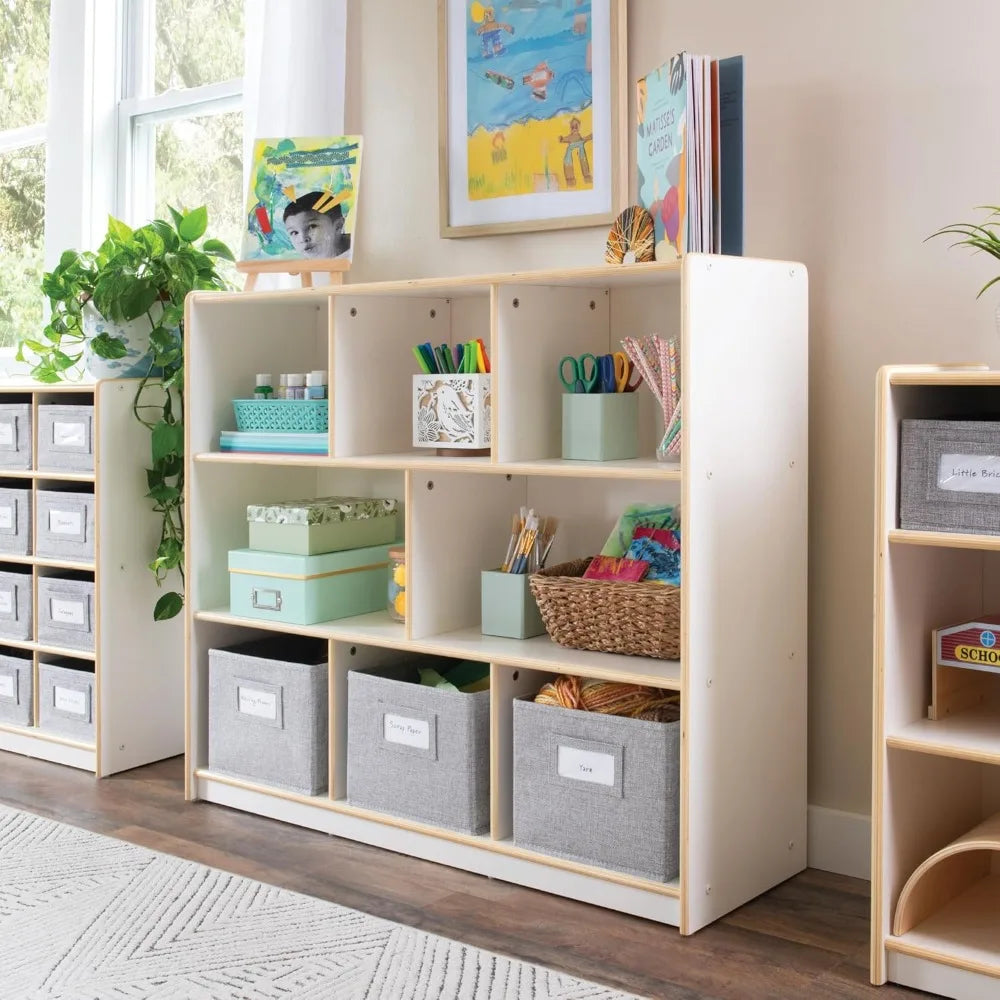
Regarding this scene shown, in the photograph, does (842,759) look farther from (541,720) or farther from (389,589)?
(389,589)

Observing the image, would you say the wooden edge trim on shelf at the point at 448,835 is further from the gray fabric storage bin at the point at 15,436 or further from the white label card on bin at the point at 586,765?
the gray fabric storage bin at the point at 15,436

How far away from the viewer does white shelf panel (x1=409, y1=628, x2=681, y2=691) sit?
2059mm

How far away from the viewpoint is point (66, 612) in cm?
292

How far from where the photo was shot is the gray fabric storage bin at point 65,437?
2857mm

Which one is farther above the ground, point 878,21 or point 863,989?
point 878,21

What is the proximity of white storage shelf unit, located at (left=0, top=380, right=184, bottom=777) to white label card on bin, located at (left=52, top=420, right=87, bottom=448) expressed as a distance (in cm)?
7

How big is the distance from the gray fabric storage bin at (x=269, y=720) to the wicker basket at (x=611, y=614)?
525mm

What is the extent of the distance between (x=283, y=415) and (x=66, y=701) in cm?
91

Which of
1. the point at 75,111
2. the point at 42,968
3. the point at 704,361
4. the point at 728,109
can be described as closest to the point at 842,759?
the point at 704,361

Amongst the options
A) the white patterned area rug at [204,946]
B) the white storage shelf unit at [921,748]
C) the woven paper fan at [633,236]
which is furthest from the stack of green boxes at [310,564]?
the white storage shelf unit at [921,748]

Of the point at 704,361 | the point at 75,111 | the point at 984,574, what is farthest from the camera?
the point at 75,111

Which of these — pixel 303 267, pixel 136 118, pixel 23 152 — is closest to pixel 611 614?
pixel 303 267

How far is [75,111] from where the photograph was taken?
137 inches

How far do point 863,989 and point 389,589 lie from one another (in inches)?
46.5
